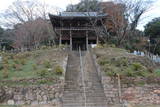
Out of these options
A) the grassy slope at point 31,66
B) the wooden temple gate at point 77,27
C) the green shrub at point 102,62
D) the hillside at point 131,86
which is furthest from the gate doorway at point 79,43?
the hillside at point 131,86

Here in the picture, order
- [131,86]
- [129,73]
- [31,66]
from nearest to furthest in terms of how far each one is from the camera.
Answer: [131,86], [129,73], [31,66]

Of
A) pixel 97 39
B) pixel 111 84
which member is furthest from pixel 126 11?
pixel 111 84

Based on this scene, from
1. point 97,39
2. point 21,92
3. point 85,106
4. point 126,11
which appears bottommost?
point 85,106

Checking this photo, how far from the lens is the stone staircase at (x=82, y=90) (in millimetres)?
11133

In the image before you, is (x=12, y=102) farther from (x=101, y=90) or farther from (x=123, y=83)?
(x=123, y=83)

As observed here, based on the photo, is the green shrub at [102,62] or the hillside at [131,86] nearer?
the hillside at [131,86]

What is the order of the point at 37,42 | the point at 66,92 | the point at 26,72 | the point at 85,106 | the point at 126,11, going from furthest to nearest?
the point at 37,42 < the point at 126,11 < the point at 26,72 < the point at 66,92 < the point at 85,106

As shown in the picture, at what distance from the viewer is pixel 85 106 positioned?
1079 cm

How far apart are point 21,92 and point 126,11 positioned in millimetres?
18551

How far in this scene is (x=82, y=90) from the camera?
1203 cm

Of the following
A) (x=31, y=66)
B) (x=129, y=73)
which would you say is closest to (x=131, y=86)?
(x=129, y=73)

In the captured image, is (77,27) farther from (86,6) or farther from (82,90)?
(82,90)

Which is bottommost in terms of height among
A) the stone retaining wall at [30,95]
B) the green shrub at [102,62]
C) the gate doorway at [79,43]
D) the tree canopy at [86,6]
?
the stone retaining wall at [30,95]

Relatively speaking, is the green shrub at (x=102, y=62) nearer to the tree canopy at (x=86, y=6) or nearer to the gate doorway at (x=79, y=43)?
the gate doorway at (x=79, y=43)
